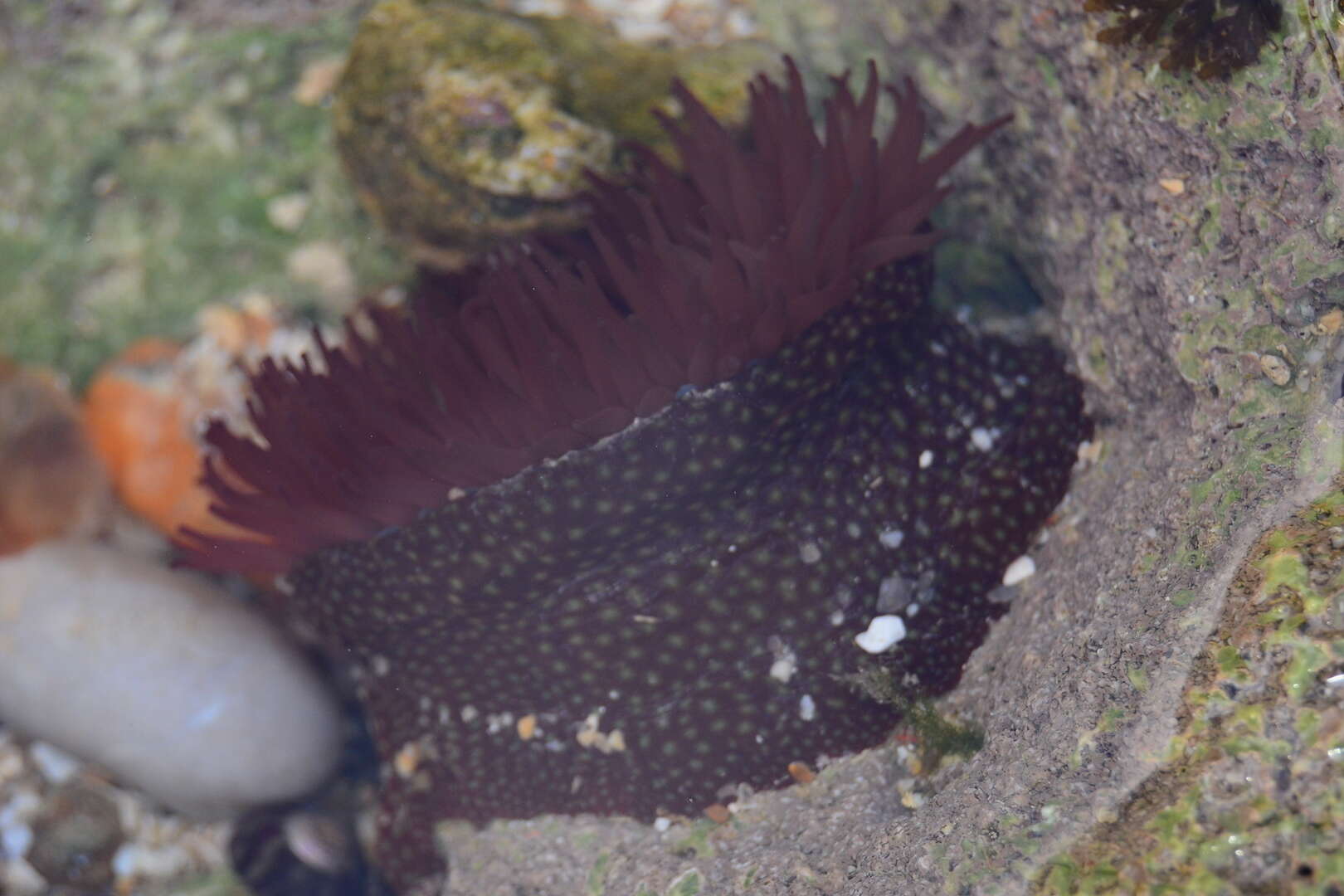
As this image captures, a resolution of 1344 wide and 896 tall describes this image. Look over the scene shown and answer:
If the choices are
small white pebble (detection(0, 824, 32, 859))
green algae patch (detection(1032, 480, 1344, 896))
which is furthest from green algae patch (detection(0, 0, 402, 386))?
green algae patch (detection(1032, 480, 1344, 896))

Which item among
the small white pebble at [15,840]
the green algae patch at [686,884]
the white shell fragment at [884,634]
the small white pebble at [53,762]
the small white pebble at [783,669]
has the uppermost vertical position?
the white shell fragment at [884,634]

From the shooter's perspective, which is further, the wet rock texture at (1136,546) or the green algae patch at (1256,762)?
the wet rock texture at (1136,546)

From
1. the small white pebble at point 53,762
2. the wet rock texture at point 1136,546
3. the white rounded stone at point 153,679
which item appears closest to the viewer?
the wet rock texture at point 1136,546

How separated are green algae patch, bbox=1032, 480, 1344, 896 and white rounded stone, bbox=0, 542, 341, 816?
2.41 m

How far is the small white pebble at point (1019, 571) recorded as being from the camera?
238 cm

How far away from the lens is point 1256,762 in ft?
4.74

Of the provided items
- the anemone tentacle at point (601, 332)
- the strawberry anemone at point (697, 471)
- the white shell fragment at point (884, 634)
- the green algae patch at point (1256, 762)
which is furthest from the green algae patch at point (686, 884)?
the anemone tentacle at point (601, 332)

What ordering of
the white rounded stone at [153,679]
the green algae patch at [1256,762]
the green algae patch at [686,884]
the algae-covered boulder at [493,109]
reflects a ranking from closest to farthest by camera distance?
the green algae patch at [1256,762] < the green algae patch at [686,884] < the algae-covered boulder at [493,109] < the white rounded stone at [153,679]

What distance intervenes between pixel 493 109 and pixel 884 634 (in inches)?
67.9

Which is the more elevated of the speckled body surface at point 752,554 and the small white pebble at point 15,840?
the speckled body surface at point 752,554

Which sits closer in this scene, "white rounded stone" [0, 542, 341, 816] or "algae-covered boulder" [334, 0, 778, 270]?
"algae-covered boulder" [334, 0, 778, 270]

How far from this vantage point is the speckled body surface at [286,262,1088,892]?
2.29 meters

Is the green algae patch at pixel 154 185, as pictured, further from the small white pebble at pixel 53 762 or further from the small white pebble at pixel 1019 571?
the small white pebble at pixel 1019 571

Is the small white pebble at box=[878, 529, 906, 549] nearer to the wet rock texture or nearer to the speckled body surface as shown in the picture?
the speckled body surface
